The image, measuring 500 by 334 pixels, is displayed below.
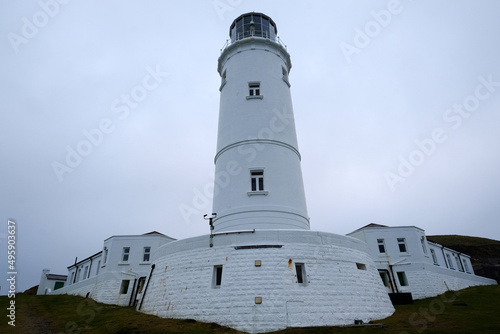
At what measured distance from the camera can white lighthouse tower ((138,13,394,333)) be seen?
10531 millimetres

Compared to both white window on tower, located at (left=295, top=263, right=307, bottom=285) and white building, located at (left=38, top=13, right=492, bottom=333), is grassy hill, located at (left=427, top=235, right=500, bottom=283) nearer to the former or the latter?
white building, located at (left=38, top=13, right=492, bottom=333)

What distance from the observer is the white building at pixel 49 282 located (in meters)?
33.2

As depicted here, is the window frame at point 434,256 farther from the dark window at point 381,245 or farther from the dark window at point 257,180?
the dark window at point 257,180

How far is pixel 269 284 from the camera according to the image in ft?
35.1

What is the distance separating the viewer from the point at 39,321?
14555 millimetres

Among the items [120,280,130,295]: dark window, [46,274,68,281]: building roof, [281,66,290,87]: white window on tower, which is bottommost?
[120,280,130,295]: dark window

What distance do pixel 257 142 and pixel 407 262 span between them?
1512 centimetres

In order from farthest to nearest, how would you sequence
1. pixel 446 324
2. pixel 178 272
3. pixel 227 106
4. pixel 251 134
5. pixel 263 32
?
1. pixel 263 32
2. pixel 227 106
3. pixel 251 134
4. pixel 178 272
5. pixel 446 324

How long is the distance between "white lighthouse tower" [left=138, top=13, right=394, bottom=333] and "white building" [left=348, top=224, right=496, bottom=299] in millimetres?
10311

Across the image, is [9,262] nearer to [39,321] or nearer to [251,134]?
[39,321]

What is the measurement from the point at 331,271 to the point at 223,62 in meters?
14.3

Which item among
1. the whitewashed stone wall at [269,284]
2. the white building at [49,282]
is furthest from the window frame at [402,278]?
the white building at [49,282]

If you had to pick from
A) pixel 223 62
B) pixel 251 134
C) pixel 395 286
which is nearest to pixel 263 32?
pixel 223 62

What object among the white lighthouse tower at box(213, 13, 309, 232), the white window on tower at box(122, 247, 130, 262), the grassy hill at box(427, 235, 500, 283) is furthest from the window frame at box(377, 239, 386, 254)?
the grassy hill at box(427, 235, 500, 283)
